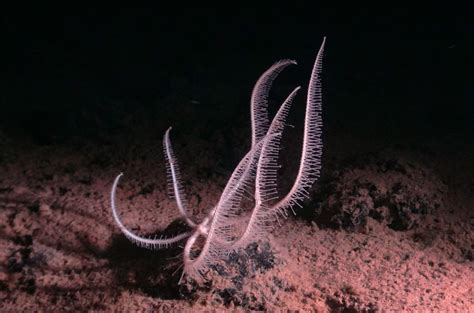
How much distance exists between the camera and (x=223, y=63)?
9.73 m

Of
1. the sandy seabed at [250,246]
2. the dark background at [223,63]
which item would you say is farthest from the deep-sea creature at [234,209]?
the dark background at [223,63]

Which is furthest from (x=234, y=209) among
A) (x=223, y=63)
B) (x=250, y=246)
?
(x=223, y=63)

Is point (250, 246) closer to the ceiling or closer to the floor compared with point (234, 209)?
closer to the floor

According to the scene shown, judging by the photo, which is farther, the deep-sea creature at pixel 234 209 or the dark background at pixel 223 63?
the dark background at pixel 223 63

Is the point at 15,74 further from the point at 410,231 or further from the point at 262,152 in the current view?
the point at 410,231

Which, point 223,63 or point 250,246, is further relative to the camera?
point 223,63

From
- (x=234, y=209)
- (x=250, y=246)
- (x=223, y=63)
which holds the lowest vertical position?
(x=223, y=63)

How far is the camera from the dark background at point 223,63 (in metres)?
6.04

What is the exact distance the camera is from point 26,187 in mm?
4039

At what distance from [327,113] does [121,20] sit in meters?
8.82

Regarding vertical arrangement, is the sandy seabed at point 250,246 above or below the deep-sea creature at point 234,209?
below

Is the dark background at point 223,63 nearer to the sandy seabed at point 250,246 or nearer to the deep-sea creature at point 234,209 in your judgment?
the sandy seabed at point 250,246

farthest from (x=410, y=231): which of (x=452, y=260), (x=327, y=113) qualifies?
(x=327, y=113)

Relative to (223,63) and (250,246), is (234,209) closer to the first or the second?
(250,246)
